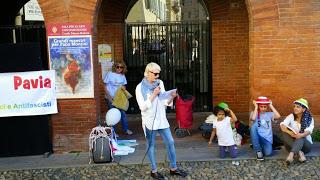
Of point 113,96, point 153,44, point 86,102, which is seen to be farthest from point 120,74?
point 153,44

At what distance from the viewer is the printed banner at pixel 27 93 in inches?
329

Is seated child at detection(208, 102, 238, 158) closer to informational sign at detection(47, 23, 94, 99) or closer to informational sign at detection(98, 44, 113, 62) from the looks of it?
informational sign at detection(47, 23, 94, 99)

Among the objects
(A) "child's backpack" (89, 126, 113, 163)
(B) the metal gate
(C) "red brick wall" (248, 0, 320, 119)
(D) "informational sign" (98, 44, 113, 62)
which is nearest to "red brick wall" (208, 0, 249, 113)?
(B) the metal gate

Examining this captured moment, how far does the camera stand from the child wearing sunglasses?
26.1ft

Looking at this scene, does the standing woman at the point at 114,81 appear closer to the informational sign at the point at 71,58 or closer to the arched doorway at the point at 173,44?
the informational sign at the point at 71,58

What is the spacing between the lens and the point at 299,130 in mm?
7691

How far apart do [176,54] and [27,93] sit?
4.74 m

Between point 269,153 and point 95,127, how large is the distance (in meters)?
2.96

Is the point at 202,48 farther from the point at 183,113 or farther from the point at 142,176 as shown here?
the point at 142,176

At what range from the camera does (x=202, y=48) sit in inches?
482

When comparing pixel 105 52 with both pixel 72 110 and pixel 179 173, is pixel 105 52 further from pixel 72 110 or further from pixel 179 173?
pixel 179 173

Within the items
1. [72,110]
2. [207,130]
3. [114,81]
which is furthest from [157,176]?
[114,81]

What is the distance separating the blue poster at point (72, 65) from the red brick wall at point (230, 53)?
432 cm

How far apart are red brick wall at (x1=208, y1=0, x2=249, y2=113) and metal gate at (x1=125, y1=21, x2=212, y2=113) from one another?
30 centimetres
